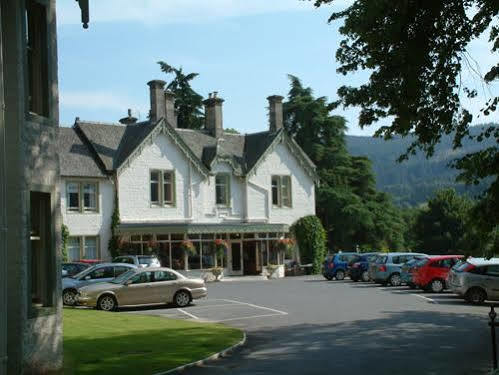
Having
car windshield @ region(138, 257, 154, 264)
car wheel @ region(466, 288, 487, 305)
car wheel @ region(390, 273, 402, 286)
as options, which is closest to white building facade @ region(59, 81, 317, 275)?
car windshield @ region(138, 257, 154, 264)

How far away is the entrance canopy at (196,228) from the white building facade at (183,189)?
61 millimetres

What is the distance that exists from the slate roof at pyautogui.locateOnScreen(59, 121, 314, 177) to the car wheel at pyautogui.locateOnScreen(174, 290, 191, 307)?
1677 cm

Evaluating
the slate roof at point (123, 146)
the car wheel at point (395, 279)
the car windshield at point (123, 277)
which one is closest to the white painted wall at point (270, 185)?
the slate roof at point (123, 146)

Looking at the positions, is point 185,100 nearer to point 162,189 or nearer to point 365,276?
point 162,189

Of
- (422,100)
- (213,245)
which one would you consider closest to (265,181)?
(213,245)

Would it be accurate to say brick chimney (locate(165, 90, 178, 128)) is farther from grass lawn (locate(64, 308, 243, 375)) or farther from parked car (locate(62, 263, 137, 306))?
grass lawn (locate(64, 308, 243, 375))

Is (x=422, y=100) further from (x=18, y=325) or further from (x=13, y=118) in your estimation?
(x=18, y=325)

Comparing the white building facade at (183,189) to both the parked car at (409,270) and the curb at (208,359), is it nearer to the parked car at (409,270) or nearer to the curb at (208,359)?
the parked car at (409,270)

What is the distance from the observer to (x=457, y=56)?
45.2 ft

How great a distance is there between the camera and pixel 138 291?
82.8 feet

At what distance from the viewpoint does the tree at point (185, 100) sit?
6869 cm

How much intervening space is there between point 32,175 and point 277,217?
37525 millimetres

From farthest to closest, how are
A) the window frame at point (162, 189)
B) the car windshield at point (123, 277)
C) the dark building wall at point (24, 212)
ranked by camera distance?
1. the window frame at point (162, 189)
2. the car windshield at point (123, 277)
3. the dark building wall at point (24, 212)

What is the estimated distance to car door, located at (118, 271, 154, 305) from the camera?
25016mm
